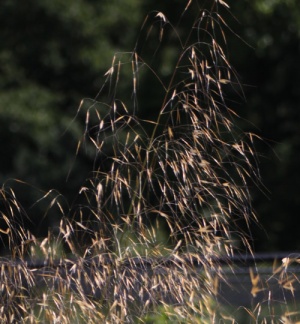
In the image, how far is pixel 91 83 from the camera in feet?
43.3

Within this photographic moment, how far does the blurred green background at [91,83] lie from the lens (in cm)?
1202

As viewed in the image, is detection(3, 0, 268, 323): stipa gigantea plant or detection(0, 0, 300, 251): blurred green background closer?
detection(3, 0, 268, 323): stipa gigantea plant

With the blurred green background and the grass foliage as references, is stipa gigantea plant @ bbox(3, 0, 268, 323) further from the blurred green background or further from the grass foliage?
the blurred green background

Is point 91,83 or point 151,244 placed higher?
point 151,244

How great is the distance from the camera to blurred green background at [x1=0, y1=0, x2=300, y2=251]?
39.4 ft

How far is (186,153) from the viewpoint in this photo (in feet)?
9.81

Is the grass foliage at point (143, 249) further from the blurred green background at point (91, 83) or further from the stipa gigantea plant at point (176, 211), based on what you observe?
the blurred green background at point (91, 83)

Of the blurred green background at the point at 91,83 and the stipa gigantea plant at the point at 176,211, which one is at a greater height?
the stipa gigantea plant at the point at 176,211

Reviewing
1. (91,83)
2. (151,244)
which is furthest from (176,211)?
(91,83)

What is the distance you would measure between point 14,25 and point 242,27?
117 inches

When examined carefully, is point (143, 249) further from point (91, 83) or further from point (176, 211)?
point (91, 83)

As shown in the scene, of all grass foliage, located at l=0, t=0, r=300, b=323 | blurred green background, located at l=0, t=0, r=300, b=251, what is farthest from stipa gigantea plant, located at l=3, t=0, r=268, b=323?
blurred green background, located at l=0, t=0, r=300, b=251

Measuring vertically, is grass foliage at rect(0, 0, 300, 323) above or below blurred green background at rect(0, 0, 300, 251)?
above

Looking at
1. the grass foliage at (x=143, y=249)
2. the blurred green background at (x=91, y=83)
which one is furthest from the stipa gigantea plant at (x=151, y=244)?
the blurred green background at (x=91, y=83)
